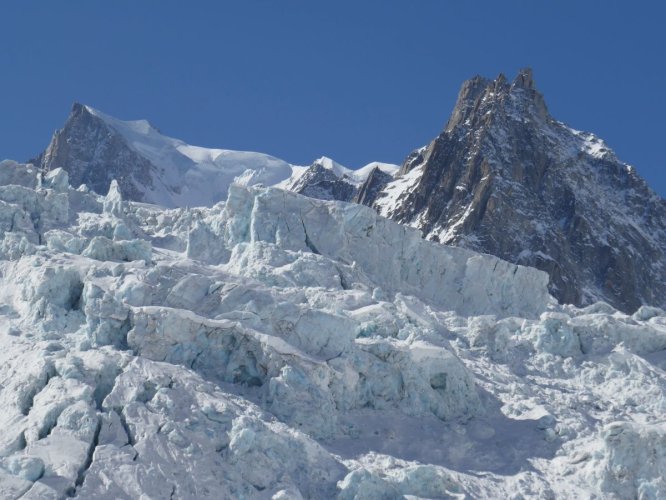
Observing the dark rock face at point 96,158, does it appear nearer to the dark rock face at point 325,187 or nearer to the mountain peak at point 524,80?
the dark rock face at point 325,187

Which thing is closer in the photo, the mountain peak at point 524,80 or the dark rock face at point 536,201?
the dark rock face at point 536,201

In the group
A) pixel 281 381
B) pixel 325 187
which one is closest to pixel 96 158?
pixel 325 187

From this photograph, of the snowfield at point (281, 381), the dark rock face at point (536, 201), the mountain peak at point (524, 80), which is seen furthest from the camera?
the mountain peak at point (524, 80)

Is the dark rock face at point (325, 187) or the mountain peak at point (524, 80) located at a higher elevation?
the mountain peak at point (524, 80)

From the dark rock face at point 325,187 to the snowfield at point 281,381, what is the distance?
10994cm

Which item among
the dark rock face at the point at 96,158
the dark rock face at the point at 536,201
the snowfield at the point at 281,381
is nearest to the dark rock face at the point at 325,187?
the dark rock face at the point at 536,201

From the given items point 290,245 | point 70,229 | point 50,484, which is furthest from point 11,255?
point 50,484

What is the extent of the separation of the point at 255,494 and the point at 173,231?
42.1 metres

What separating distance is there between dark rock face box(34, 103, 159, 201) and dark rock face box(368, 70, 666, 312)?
44.8 meters

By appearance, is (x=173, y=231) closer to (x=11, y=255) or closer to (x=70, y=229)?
(x=70, y=229)

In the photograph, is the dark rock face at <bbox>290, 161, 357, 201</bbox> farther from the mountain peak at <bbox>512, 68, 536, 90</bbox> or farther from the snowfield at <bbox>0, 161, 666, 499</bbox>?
the snowfield at <bbox>0, 161, 666, 499</bbox>

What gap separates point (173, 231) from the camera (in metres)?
79.8

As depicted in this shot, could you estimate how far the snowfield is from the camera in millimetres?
41000

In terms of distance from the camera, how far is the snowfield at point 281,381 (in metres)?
41.0
